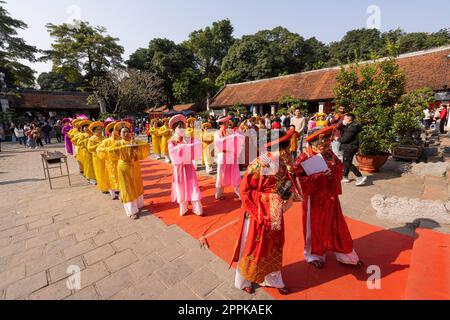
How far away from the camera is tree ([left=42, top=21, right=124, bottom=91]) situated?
25234 millimetres

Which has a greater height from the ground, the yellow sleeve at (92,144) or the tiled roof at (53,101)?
the tiled roof at (53,101)

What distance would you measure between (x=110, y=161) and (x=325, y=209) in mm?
4384

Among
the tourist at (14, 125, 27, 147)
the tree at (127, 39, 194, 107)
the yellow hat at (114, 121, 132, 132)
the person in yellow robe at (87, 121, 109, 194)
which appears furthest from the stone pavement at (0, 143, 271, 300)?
the tree at (127, 39, 194, 107)

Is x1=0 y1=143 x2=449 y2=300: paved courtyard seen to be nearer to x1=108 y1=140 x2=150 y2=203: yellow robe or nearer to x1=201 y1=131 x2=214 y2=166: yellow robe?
x1=108 y1=140 x2=150 y2=203: yellow robe

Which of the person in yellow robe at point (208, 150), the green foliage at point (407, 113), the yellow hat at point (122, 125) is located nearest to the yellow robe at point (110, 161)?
the yellow hat at point (122, 125)

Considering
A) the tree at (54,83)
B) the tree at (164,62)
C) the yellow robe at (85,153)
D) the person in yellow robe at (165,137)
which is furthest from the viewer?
the tree at (54,83)

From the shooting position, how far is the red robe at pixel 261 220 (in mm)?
2307

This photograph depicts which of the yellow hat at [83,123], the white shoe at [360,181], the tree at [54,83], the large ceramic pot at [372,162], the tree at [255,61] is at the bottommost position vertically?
the white shoe at [360,181]

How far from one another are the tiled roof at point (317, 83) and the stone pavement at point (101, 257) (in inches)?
575

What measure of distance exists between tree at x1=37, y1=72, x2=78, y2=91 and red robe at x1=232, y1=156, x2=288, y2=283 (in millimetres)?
54946

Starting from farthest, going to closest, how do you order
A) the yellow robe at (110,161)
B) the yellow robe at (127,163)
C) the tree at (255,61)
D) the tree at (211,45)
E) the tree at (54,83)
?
the tree at (54,83) < the tree at (211,45) < the tree at (255,61) < the yellow robe at (110,161) < the yellow robe at (127,163)

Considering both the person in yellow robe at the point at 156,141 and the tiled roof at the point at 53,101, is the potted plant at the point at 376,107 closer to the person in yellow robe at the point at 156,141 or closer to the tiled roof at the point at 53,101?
the person in yellow robe at the point at 156,141
